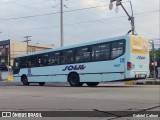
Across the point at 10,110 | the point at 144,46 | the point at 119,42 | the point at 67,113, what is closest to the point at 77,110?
the point at 67,113

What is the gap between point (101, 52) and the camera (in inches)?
880

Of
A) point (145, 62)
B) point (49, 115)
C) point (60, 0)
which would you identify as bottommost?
point (49, 115)

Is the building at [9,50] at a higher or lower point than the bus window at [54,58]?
higher

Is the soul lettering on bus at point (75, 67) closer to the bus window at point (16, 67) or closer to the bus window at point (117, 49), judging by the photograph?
the bus window at point (117, 49)

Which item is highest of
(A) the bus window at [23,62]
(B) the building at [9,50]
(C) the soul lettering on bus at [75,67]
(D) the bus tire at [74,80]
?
(B) the building at [9,50]

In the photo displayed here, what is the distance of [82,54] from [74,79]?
203cm

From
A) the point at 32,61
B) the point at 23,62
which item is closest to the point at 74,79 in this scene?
the point at 32,61

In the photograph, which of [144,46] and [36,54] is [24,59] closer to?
[36,54]

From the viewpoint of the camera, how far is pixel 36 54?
28.7 metres

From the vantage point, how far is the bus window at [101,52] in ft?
71.9

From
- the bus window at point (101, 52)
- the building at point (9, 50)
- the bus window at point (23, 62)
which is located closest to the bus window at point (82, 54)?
the bus window at point (101, 52)

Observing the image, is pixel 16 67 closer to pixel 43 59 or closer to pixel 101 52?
pixel 43 59

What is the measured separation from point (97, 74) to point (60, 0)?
22.4 m

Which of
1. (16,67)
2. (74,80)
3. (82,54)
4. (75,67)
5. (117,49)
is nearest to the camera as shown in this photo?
(117,49)
